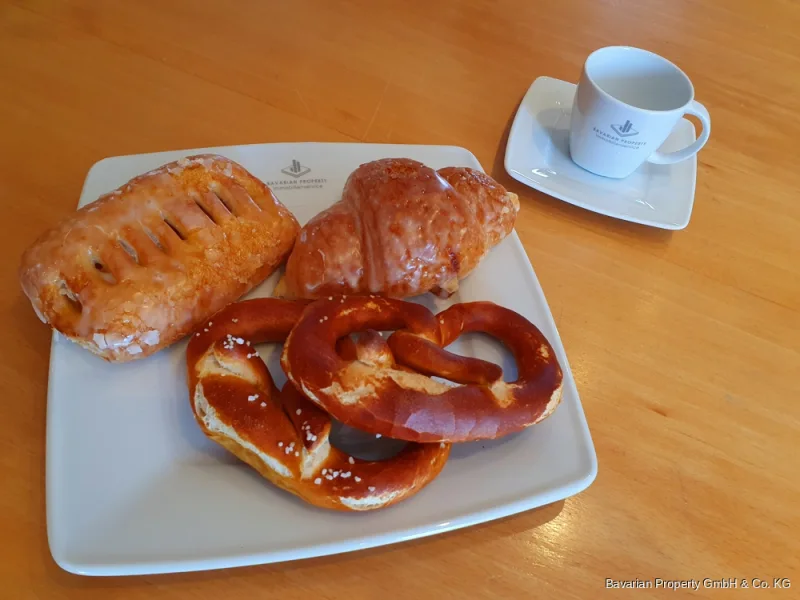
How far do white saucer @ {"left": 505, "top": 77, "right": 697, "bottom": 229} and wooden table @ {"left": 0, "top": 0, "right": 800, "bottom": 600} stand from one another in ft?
0.11

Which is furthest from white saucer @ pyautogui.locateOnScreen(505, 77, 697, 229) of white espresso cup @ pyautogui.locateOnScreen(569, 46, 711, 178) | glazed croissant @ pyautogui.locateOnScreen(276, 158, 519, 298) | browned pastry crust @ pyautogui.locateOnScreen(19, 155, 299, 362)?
browned pastry crust @ pyautogui.locateOnScreen(19, 155, 299, 362)

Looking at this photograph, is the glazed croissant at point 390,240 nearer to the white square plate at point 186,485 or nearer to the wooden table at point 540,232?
the white square plate at point 186,485

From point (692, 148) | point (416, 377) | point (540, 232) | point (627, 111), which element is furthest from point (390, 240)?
point (692, 148)

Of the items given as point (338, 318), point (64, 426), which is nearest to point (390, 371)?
point (338, 318)

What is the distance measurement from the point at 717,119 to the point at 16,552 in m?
1.29

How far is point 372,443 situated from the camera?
66cm

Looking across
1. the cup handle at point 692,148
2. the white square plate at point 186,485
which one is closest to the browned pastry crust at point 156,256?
the white square plate at point 186,485

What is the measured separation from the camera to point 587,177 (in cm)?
98

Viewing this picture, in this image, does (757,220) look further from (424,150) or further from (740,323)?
(424,150)

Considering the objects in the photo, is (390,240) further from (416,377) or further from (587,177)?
(587,177)

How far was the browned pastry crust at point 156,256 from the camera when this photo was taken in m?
0.64

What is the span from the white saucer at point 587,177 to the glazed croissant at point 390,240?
260 millimetres

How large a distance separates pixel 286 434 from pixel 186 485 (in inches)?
4.5

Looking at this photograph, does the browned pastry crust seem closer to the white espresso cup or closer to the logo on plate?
the logo on plate
